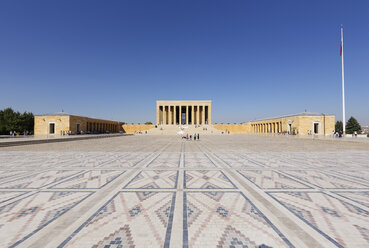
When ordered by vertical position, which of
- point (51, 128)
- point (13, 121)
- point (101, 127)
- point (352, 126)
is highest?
point (13, 121)

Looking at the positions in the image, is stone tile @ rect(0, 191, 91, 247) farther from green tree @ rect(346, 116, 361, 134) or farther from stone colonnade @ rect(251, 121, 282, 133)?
green tree @ rect(346, 116, 361, 134)

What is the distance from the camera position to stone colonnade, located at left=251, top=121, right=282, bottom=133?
139ft

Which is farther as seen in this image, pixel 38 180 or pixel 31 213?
pixel 38 180

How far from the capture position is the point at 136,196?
3.72 metres

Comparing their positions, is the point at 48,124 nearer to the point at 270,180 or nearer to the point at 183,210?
the point at 183,210

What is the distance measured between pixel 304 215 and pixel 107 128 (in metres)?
55.8

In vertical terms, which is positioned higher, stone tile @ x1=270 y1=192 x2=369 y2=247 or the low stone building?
the low stone building

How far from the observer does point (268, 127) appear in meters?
47.8

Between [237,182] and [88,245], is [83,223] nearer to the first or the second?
[88,245]

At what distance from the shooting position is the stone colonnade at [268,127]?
4225 centimetres

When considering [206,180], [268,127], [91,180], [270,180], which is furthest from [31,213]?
[268,127]

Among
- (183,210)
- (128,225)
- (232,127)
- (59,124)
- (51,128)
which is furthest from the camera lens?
(232,127)

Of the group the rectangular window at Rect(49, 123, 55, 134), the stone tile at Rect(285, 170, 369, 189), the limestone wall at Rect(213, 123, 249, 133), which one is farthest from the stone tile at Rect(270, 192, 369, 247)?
the limestone wall at Rect(213, 123, 249, 133)

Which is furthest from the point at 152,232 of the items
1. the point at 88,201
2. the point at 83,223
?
the point at 88,201
